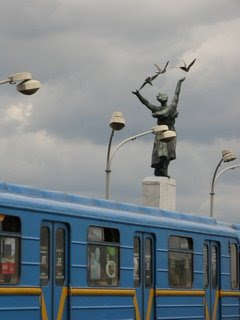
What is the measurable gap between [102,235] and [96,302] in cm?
117

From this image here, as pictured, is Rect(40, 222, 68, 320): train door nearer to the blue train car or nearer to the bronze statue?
the blue train car

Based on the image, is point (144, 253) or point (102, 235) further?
point (144, 253)

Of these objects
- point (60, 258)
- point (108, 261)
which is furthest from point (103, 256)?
point (60, 258)

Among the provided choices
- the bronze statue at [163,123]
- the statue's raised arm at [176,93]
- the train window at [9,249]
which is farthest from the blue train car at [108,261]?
the statue's raised arm at [176,93]

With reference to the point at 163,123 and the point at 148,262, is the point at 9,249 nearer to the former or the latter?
the point at 148,262

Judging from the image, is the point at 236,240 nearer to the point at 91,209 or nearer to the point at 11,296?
the point at 91,209

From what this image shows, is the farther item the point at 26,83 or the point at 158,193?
the point at 158,193

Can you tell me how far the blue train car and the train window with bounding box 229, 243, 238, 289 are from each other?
0.02 meters

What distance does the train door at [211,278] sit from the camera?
24.9 metres

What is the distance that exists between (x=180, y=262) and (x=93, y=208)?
3.86 meters

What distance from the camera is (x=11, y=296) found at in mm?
17250

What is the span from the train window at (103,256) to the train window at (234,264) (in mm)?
6079

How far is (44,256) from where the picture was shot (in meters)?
18.4

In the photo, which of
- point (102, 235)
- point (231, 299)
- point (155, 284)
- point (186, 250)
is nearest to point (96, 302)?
point (102, 235)
